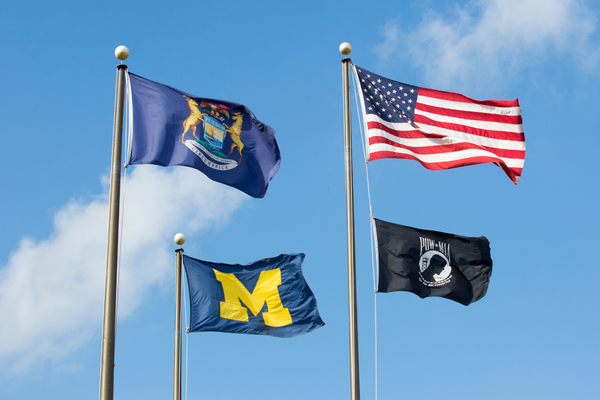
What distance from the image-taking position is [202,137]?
15.0 metres

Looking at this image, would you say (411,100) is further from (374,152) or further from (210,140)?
(210,140)

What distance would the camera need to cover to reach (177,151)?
14.2 meters

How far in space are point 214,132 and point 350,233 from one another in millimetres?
3729

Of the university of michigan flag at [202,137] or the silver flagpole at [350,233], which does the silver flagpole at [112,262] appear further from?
the silver flagpole at [350,233]

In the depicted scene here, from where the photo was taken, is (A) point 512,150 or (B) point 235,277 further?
(B) point 235,277

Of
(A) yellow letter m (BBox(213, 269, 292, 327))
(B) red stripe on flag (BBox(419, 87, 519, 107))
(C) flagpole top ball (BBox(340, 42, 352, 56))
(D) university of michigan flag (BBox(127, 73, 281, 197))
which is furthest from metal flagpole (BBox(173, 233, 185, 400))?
(B) red stripe on flag (BBox(419, 87, 519, 107))

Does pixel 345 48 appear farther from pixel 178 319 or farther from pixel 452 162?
pixel 178 319

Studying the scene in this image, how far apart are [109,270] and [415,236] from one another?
23.5 feet

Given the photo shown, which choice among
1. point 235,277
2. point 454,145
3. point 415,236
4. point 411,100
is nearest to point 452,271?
point 415,236

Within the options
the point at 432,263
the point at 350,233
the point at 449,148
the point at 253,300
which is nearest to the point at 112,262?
the point at 350,233

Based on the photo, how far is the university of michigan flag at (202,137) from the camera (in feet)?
45.2

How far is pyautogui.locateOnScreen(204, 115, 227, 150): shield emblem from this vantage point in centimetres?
1530

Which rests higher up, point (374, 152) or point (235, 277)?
point (374, 152)

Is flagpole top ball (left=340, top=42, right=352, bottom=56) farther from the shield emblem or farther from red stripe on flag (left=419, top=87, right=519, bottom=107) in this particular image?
the shield emblem
